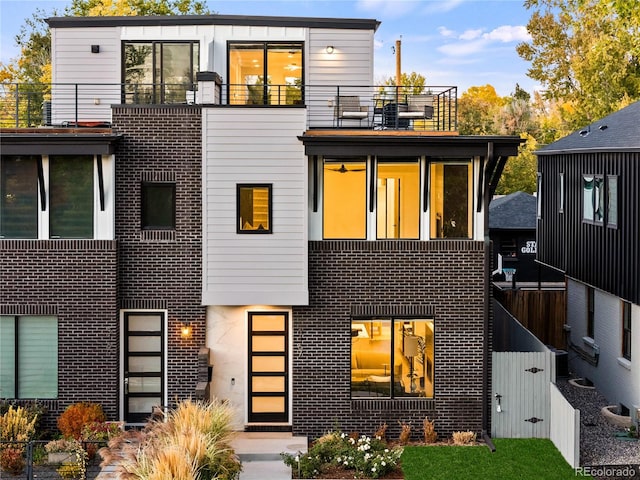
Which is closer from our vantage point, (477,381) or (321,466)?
(321,466)

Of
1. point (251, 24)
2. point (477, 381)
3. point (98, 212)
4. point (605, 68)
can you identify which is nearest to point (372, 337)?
point (477, 381)

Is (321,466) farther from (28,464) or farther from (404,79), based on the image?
(404,79)

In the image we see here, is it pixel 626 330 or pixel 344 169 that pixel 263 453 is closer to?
pixel 344 169

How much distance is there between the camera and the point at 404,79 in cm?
4978

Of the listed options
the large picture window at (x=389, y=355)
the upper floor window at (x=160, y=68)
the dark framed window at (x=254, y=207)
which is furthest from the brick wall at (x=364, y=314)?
the upper floor window at (x=160, y=68)

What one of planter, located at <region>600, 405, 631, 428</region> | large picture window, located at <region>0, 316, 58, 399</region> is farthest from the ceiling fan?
planter, located at <region>600, 405, 631, 428</region>

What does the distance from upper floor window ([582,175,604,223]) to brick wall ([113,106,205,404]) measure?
9.36m

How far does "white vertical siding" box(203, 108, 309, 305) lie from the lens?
17453 mm

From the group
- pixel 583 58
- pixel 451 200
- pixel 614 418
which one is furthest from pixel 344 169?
pixel 583 58

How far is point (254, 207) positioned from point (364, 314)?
9.82 ft

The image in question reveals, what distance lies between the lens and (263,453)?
1658 centimetres

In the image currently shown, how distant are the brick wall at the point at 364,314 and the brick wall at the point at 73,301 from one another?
144 inches

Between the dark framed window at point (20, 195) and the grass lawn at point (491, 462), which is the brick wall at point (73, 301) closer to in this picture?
the dark framed window at point (20, 195)

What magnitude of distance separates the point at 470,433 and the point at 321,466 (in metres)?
3.38
